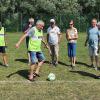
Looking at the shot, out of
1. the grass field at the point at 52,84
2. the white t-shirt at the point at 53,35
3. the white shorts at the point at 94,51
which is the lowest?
the grass field at the point at 52,84

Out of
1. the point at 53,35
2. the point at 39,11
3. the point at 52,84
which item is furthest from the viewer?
the point at 39,11

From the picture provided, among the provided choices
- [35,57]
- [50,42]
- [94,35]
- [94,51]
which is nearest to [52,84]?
[35,57]

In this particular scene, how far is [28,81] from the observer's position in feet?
43.8

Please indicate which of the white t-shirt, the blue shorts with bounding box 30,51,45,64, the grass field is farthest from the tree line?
the blue shorts with bounding box 30,51,45,64

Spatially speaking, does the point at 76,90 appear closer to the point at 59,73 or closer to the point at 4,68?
the point at 59,73

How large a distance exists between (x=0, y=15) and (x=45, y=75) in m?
38.4

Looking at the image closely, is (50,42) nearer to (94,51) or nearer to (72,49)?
(72,49)

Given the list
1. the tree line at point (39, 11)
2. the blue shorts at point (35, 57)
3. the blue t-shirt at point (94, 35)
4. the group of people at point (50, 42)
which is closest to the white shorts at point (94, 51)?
the group of people at point (50, 42)

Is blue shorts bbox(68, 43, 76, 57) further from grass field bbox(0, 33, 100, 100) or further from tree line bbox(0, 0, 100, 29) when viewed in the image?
tree line bbox(0, 0, 100, 29)

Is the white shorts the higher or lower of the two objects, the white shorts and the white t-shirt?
the lower

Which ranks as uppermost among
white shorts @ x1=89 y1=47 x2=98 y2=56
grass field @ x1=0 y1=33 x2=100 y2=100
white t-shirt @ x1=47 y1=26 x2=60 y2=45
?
white t-shirt @ x1=47 y1=26 x2=60 y2=45

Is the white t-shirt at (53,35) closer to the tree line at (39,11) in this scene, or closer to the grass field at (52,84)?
the grass field at (52,84)

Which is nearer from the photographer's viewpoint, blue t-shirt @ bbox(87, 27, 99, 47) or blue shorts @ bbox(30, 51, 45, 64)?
blue shorts @ bbox(30, 51, 45, 64)

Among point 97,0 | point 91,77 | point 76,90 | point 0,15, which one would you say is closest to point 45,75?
point 91,77
